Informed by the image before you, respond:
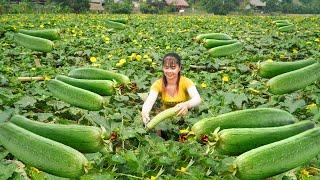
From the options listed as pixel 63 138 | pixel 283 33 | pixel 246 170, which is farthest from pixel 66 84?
pixel 283 33

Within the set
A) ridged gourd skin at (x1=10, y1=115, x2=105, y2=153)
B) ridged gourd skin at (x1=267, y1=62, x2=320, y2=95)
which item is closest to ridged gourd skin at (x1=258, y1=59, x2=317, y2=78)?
ridged gourd skin at (x1=267, y1=62, x2=320, y2=95)

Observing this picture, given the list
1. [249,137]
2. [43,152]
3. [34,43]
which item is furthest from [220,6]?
[43,152]

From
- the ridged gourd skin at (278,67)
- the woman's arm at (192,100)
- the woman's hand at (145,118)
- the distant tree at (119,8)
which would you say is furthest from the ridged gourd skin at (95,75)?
the distant tree at (119,8)

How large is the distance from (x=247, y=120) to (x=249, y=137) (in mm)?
354

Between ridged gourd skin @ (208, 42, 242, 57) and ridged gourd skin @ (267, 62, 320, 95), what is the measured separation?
2732 mm

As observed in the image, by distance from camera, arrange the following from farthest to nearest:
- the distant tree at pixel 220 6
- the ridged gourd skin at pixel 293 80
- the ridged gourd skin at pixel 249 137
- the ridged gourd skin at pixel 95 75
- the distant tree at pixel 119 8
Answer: the distant tree at pixel 220 6
the distant tree at pixel 119 8
the ridged gourd skin at pixel 95 75
the ridged gourd skin at pixel 293 80
the ridged gourd skin at pixel 249 137

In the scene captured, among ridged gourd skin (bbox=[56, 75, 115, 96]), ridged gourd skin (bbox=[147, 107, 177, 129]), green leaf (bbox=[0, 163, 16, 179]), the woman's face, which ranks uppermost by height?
the woman's face

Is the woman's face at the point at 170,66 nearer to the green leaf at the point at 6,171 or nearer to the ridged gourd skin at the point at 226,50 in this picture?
the green leaf at the point at 6,171

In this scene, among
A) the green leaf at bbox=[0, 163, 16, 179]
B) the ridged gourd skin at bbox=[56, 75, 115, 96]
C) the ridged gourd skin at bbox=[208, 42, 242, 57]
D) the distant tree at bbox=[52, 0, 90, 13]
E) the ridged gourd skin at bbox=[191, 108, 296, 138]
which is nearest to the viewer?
the green leaf at bbox=[0, 163, 16, 179]

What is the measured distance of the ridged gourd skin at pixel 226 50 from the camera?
802 centimetres

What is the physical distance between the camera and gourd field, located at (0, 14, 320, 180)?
3.15 m

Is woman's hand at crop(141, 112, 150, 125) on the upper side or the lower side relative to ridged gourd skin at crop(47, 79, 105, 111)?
lower

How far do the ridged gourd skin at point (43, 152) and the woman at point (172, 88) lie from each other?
1.73 metres

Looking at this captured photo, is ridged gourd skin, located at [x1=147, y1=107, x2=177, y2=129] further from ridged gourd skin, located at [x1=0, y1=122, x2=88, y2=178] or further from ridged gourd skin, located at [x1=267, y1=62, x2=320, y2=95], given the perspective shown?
ridged gourd skin, located at [x1=267, y1=62, x2=320, y2=95]
